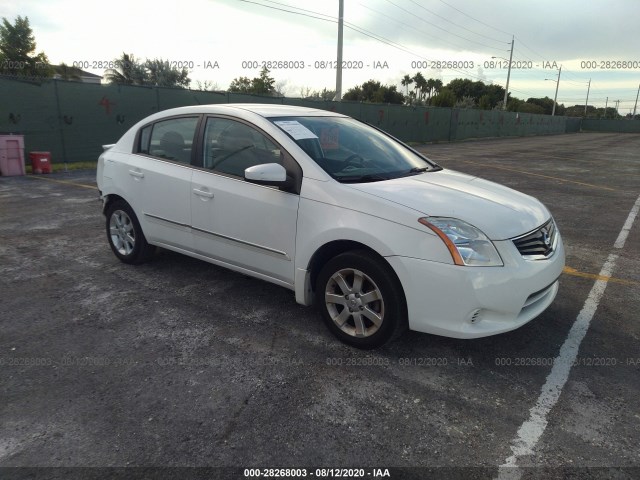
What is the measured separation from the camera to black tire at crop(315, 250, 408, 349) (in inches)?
119

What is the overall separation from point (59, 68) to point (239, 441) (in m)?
58.0

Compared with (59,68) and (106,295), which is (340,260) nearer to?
(106,295)

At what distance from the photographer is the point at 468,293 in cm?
282

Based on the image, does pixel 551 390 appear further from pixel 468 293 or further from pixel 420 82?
pixel 420 82

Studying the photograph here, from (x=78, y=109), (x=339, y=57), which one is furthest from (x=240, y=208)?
(x=339, y=57)

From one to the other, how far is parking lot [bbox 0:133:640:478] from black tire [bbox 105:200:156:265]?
0.61ft

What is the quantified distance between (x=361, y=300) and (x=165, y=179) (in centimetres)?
220

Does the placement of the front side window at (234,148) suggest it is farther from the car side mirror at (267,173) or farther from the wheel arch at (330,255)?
the wheel arch at (330,255)

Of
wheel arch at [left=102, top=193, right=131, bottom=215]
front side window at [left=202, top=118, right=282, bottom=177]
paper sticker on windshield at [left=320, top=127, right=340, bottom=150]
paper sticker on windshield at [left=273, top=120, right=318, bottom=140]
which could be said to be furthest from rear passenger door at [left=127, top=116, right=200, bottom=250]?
paper sticker on windshield at [left=320, top=127, right=340, bottom=150]

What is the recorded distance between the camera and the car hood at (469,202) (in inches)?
118

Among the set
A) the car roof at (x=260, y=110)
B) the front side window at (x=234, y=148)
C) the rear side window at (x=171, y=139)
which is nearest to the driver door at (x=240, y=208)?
the front side window at (x=234, y=148)

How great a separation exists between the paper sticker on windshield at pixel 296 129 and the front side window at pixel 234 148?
160 mm

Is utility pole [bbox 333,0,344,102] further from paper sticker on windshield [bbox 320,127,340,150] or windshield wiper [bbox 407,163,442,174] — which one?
paper sticker on windshield [bbox 320,127,340,150]

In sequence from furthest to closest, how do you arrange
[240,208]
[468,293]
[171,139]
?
[171,139] → [240,208] → [468,293]
